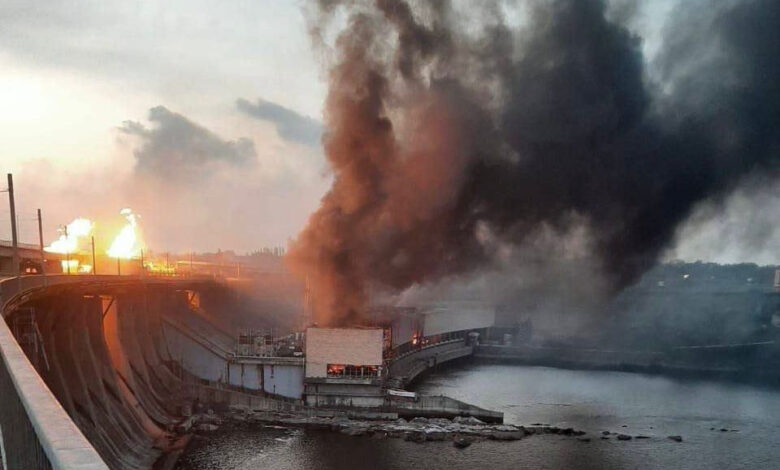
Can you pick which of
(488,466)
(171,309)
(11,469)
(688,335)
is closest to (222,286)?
(171,309)

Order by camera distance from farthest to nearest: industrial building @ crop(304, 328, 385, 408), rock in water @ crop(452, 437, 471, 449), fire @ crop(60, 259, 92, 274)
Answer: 1. fire @ crop(60, 259, 92, 274)
2. industrial building @ crop(304, 328, 385, 408)
3. rock in water @ crop(452, 437, 471, 449)

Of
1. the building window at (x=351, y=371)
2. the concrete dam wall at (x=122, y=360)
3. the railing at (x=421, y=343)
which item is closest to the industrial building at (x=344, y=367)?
the building window at (x=351, y=371)

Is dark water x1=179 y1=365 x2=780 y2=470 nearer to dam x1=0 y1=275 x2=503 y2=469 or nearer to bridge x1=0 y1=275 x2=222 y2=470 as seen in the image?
dam x1=0 y1=275 x2=503 y2=469

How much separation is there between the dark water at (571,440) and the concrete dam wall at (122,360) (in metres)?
3.69

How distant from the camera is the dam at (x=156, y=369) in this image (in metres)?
23.9

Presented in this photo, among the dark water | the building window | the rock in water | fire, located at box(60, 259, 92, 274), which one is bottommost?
the dark water

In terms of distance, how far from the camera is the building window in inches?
1572

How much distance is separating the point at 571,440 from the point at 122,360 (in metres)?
27.1

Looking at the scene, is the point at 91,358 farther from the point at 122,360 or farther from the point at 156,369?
the point at 156,369

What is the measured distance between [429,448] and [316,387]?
1112cm

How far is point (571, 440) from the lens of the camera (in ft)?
112

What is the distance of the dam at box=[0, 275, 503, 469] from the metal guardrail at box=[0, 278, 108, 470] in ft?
41.7

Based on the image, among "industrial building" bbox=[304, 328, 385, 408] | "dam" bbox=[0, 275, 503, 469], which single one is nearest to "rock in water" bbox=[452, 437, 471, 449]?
"dam" bbox=[0, 275, 503, 469]

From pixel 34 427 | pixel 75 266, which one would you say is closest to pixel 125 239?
pixel 75 266
